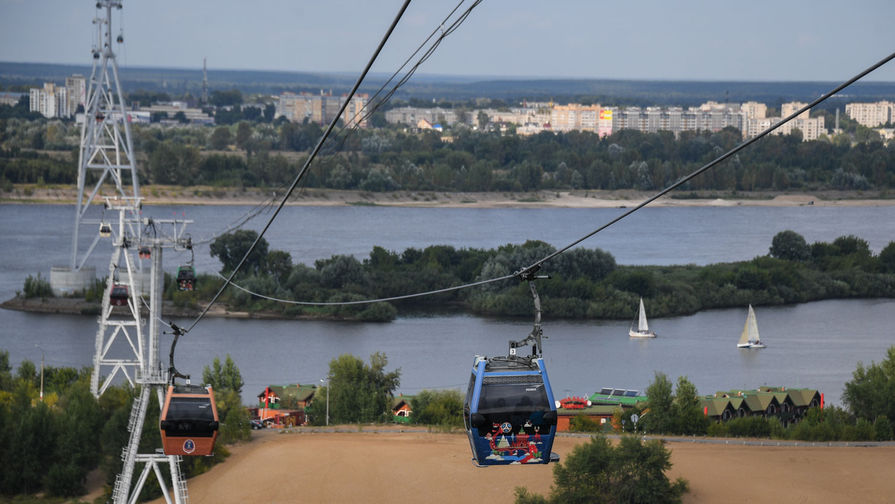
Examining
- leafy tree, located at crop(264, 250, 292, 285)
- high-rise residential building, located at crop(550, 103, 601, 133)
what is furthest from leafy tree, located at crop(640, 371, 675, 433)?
high-rise residential building, located at crop(550, 103, 601, 133)

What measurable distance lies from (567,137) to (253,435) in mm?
39547

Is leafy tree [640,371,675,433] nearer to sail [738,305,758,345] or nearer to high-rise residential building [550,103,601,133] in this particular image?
sail [738,305,758,345]

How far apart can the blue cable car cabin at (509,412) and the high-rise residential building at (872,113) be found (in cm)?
3891

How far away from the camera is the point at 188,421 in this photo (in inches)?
217

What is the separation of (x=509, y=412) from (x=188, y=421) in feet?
6.27

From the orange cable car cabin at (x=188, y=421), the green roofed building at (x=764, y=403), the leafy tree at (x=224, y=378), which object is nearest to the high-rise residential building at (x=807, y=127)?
the green roofed building at (x=764, y=403)

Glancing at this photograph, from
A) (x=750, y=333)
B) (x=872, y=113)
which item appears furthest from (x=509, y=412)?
(x=872, y=113)

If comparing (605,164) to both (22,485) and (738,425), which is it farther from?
(22,485)

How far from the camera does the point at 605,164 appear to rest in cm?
4025

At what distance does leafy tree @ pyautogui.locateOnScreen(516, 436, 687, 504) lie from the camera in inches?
359

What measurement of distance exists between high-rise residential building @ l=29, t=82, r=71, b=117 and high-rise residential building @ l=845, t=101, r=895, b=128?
34.3 meters

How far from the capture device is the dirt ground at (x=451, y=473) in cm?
1001

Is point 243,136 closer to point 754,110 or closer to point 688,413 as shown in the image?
point 754,110

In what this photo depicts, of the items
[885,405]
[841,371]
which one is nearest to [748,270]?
[841,371]
